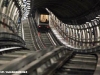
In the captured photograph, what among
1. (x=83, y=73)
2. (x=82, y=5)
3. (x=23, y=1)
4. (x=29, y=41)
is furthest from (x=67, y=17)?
(x=83, y=73)

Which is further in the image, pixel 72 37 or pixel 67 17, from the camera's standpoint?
pixel 72 37

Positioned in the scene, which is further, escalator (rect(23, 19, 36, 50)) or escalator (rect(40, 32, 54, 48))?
escalator (rect(40, 32, 54, 48))

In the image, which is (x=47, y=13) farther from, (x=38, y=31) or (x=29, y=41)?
(x=29, y=41)

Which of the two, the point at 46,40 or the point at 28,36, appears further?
the point at 28,36

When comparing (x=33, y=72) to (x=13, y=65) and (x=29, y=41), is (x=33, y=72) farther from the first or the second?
(x=29, y=41)

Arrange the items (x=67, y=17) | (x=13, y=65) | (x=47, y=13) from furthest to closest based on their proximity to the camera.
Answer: (x=47, y=13), (x=67, y=17), (x=13, y=65)

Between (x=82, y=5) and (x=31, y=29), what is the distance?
12939mm

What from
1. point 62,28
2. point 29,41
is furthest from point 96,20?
point 62,28

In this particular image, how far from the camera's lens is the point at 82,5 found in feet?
62.2

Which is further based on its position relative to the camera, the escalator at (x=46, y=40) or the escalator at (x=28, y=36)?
the escalator at (x=46, y=40)

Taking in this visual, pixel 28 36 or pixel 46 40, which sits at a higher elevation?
pixel 28 36

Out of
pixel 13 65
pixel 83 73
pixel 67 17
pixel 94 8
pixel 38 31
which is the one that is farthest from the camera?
pixel 38 31

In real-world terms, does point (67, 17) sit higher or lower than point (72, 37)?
higher

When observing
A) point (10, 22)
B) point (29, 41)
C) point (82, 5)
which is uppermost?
point (82, 5)
